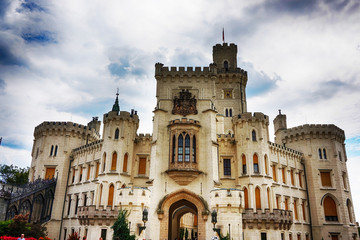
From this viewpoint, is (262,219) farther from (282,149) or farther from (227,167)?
(282,149)

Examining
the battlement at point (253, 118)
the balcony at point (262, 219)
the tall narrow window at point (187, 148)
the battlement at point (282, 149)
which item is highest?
the battlement at point (253, 118)

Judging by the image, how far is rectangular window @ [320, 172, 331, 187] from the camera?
4094 cm

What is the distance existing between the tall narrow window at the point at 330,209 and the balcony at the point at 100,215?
27.8 m

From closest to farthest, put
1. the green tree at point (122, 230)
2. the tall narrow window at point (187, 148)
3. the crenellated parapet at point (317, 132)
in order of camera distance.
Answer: the green tree at point (122, 230) < the tall narrow window at point (187, 148) < the crenellated parapet at point (317, 132)

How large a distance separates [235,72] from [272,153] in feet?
58.0

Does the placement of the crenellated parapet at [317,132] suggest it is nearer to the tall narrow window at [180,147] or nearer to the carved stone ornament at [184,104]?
the carved stone ornament at [184,104]

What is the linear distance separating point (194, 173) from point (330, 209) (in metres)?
21.5

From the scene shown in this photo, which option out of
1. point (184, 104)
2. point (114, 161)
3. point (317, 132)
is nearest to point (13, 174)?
point (114, 161)

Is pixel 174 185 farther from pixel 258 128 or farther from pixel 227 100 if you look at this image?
pixel 227 100

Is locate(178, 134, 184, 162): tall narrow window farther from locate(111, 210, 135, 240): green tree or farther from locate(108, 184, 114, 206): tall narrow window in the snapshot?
locate(111, 210, 135, 240): green tree

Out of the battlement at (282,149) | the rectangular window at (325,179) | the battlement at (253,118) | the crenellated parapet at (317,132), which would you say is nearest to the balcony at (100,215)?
the battlement at (253,118)

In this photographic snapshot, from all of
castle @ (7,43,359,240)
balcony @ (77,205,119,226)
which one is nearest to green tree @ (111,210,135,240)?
castle @ (7,43,359,240)

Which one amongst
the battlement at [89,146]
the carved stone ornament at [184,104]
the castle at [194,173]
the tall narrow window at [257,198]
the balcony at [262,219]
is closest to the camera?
the castle at [194,173]

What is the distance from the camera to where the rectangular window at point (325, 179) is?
4094 centimetres
